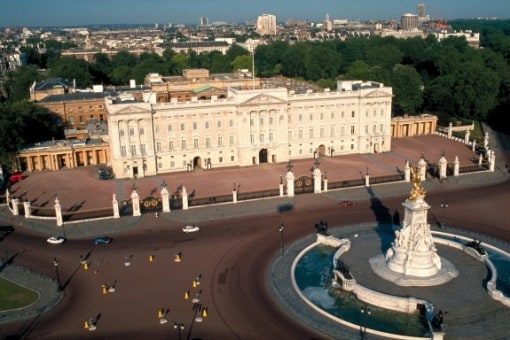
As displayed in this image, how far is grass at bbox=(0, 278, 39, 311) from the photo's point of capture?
43.2 m

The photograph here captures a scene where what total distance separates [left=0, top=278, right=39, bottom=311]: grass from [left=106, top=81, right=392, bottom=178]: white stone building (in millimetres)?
34523

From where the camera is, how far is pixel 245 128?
84.4m

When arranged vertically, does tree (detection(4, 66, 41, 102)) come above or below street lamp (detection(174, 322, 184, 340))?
above

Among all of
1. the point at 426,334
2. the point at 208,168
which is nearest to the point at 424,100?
the point at 208,168

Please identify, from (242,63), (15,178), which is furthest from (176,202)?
(242,63)

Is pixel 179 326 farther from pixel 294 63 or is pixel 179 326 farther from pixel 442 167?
pixel 294 63

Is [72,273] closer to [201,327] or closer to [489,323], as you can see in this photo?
→ [201,327]

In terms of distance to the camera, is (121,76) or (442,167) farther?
(121,76)

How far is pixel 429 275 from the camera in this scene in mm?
45062

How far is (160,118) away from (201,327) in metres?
47.5

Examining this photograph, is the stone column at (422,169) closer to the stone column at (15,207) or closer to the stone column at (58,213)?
the stone column at (58,213)

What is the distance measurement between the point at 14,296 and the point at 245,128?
47.1 meters

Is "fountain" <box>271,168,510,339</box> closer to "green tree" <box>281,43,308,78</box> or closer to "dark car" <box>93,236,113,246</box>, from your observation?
"dark car" <box>93,236,113,246</box>

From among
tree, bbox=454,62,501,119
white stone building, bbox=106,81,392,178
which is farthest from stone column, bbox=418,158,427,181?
tree, bbox=454,62,501,119
